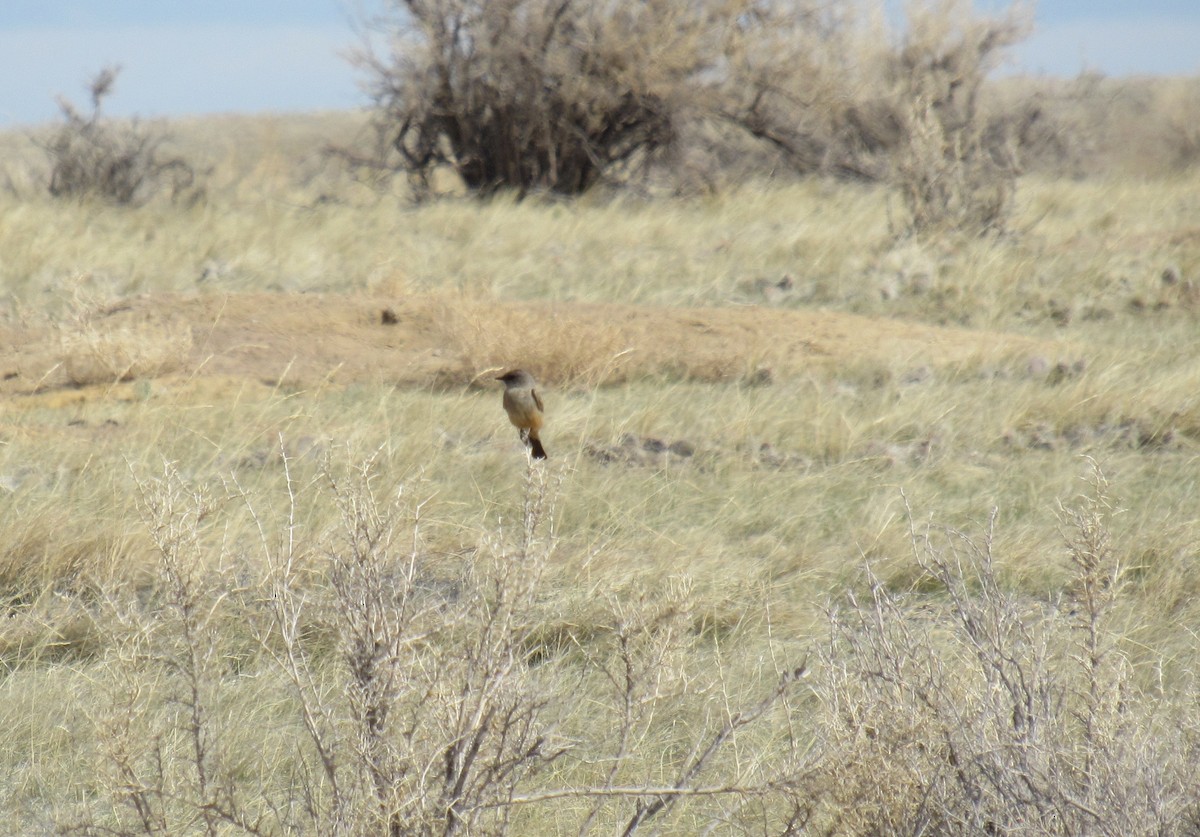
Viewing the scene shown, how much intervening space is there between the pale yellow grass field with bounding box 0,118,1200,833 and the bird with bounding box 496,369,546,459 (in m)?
0.22

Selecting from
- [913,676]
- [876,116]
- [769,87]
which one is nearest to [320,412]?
[913,676]

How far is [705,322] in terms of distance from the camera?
26.6 ft

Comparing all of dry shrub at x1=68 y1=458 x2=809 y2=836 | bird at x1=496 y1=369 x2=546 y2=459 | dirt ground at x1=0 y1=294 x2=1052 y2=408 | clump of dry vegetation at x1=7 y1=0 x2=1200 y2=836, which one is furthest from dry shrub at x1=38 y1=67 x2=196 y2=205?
dry shrub at x1=68 y1=458 x2=809 y2=836

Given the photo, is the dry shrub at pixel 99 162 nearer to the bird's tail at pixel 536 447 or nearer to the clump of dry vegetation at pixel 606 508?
the clump of dry vegetation at pixel 606 508

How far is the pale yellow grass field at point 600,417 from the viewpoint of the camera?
349cm

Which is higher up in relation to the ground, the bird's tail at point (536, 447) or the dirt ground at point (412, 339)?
the bird's tail at point (536, 447)

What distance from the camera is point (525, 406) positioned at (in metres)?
4.78

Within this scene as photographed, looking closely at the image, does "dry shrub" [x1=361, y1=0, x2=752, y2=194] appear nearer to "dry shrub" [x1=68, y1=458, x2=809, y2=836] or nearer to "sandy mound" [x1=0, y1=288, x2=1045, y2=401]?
"sandy mound" [x1=0, y1=288, x2=1045, y2=401]

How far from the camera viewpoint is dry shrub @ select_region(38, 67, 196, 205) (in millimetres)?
14938

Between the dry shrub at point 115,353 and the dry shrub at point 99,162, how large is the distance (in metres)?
7.77

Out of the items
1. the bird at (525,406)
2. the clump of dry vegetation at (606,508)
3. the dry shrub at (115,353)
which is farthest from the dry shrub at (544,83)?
the bird at (525,406)

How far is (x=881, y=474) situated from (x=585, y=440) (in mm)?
1279

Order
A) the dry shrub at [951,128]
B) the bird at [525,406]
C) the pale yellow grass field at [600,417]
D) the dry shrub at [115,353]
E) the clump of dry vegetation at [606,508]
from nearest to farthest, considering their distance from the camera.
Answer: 1. the clump of dry vegetation at [606,508]
2. the pale yellow grass field at [600,417]
3. the bird at [525,406]
4. the dry shrub at [115,353]
5. the dry shrub at [951,128]

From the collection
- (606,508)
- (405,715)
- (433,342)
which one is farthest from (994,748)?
(433,342)
